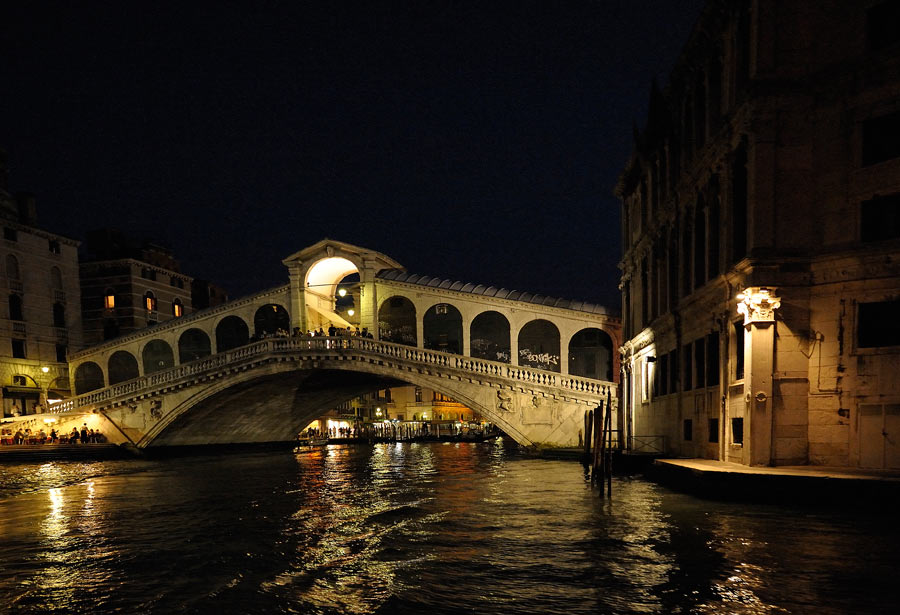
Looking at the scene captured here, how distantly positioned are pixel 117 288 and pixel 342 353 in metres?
21.3

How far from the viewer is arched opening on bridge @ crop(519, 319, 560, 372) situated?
90.6 feet

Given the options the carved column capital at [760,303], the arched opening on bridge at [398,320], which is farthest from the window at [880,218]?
the arched opening on bridge at [398,320]

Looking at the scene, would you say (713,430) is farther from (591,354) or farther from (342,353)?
(342,353)

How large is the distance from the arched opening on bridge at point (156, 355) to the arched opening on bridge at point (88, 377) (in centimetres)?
311

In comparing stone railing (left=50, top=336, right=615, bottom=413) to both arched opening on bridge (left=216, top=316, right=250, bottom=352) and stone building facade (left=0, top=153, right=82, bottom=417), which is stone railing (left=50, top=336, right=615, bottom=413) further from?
stone building facade (left=0, top=153, right=82, bottom=417)

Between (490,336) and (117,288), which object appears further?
(117,288)

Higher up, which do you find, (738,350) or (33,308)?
(33,308)

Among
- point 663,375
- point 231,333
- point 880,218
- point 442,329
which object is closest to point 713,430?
point 663,375

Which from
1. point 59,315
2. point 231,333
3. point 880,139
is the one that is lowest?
point 231,333

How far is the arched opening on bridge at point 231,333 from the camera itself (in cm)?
3209

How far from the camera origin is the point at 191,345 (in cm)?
3300

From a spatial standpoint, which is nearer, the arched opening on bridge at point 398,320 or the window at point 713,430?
the window at point 713,430

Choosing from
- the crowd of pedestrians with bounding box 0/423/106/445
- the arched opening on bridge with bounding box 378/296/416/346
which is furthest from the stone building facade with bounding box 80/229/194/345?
the arched opening on bridge with bounding box 378/296/416/346

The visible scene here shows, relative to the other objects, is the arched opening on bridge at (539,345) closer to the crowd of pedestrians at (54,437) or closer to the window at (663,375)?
the window at (663,375)
